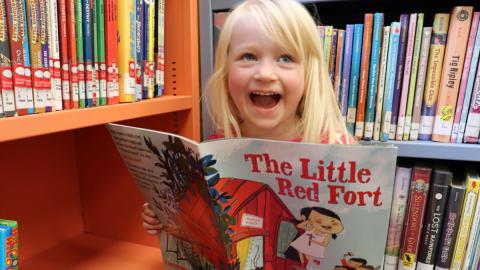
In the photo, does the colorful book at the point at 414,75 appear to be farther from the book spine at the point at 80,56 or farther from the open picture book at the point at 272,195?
the book spine at the point at 80,56

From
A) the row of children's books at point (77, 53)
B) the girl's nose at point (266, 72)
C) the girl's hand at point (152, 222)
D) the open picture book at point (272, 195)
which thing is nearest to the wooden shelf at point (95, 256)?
the girl's hand at point (152, 222)

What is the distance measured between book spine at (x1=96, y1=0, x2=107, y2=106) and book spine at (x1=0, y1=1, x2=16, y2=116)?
0.17m

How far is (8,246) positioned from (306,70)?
0.65 metres

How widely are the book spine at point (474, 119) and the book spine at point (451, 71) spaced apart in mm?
34

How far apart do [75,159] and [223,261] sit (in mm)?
598

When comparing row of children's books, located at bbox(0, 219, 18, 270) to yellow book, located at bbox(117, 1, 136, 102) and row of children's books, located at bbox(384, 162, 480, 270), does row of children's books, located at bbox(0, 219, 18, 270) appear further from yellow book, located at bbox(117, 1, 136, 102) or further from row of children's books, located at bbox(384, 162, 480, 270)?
row of children's books, located at bbox(384, 162, 480, 270)

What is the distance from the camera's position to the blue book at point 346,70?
82 centimetres

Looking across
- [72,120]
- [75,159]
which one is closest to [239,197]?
[72,120]

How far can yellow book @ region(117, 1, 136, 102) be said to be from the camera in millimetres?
693

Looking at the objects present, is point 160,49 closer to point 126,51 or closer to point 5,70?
point 126,51

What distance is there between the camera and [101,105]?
2.18 feet

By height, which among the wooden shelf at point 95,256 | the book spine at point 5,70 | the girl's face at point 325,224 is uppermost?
the book spine at point 5,70

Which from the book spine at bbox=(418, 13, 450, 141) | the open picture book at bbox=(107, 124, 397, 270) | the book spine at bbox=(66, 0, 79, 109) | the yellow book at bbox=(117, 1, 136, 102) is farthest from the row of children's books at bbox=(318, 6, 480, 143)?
the book spine at bbox=(66, 0, 79, 109)

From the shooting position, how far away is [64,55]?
59 centimetres
